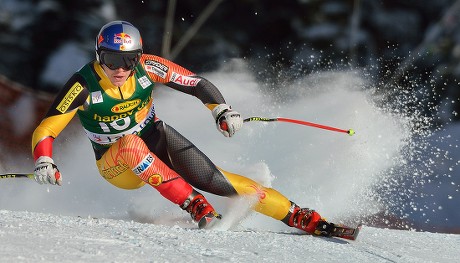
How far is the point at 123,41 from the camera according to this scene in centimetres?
343

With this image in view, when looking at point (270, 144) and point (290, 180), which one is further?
point (270, 144)

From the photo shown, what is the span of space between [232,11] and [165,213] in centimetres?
230

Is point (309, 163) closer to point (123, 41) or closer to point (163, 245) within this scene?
point (123, 41)

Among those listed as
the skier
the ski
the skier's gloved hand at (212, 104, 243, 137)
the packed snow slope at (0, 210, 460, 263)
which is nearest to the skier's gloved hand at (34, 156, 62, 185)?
the skier

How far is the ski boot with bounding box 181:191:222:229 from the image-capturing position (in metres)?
3.44

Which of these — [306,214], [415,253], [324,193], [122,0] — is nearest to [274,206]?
[306,214]

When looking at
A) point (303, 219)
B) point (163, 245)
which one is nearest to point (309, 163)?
point (303, 219)

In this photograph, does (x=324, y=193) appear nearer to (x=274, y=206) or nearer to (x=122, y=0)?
(x=274, y=206)

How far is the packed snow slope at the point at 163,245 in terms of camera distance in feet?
7.54

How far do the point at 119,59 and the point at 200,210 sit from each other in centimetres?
85

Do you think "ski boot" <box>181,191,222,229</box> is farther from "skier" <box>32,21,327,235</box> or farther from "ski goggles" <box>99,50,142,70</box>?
"ski goggles" <box>99,50,142,70</box>

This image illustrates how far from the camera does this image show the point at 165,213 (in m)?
4.66

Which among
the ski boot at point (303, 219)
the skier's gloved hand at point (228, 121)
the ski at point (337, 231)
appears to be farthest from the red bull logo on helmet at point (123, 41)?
the ski at point (337, 231)

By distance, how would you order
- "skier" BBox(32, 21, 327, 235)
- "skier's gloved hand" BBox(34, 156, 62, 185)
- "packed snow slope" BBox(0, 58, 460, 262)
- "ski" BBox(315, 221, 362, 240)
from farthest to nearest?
"packed snow slope" BBox(0, 58, 460, 262), "ski" BBox(315, 221, 362, 240), "skier" BBox(32, 21, 327, 235), "skier's gloved hand" BBox(34, 156, 62, 185)
